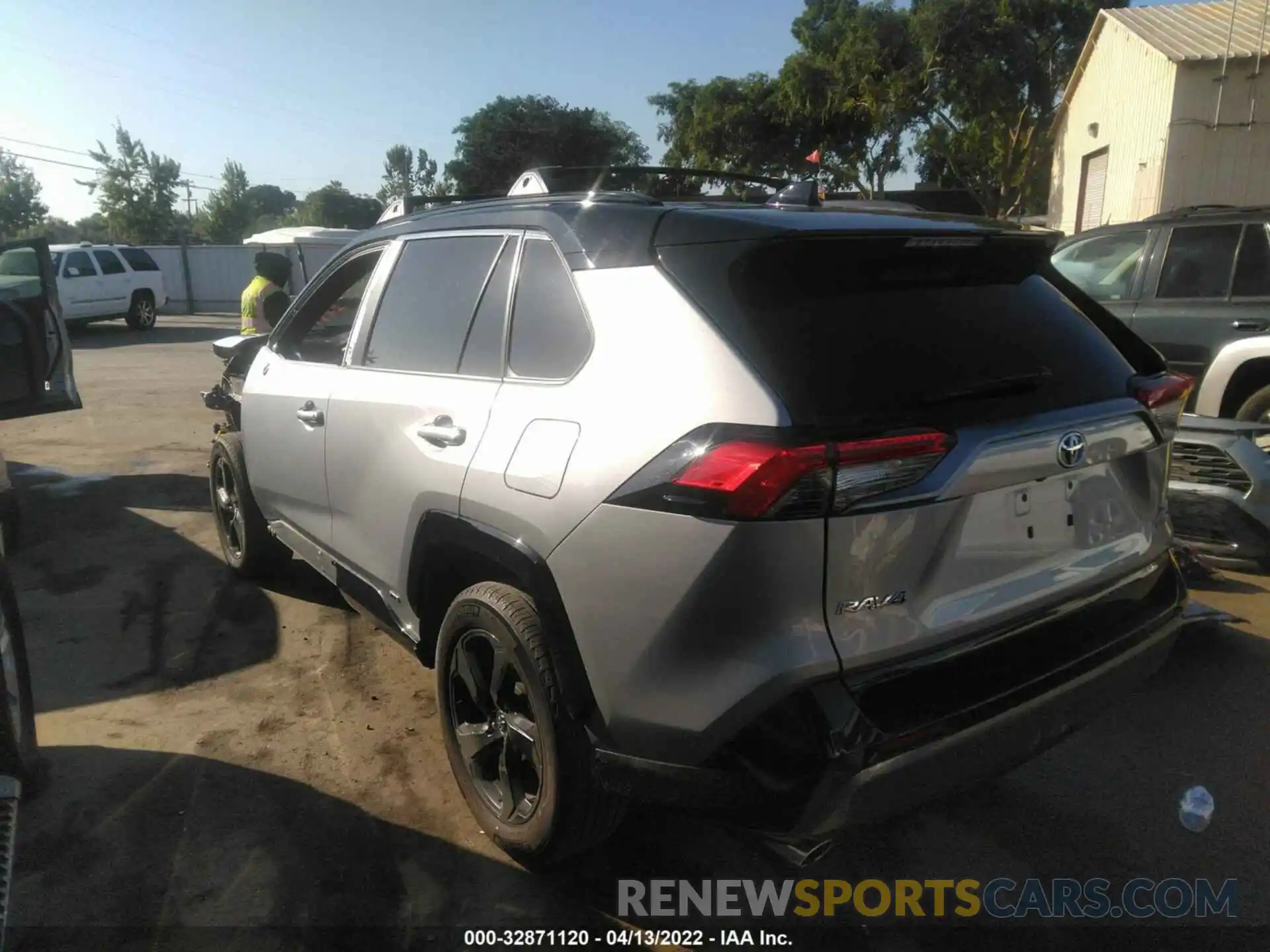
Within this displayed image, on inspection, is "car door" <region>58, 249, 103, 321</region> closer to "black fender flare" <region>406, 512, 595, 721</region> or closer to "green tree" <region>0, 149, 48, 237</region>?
"black fender flare" <region>406, 512, 595, 721</region>

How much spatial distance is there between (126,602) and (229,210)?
3150 inches

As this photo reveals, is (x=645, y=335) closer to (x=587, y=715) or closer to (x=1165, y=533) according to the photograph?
(x=587, y=715)

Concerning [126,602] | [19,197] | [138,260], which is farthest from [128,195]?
[126,602]

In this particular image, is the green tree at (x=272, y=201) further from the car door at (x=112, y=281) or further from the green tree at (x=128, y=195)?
the car door at (x=112, y=281)

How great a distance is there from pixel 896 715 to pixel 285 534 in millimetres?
3150

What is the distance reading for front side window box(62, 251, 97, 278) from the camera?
803 inches

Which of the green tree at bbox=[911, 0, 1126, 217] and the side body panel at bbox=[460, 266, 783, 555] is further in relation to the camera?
the green tree at bbox=[911, 0, 1126, 217]

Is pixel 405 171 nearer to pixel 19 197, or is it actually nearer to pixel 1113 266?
pixel 19 197

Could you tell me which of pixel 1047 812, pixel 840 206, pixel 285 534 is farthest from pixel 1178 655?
pixel 285 534

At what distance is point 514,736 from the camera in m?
2.76

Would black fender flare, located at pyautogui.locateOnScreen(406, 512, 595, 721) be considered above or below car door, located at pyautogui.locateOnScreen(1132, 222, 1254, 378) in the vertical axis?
below

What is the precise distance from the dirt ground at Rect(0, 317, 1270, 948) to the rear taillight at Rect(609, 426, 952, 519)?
1234 mm

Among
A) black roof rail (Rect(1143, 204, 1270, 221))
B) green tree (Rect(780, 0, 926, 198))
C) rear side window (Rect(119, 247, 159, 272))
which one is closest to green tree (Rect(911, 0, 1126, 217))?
green tree (Rect(780, 0, 926, 198))

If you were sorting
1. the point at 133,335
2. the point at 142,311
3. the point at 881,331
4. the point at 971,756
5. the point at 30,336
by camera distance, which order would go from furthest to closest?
the point at 142,311, the point at 133,335, the point at 30,336, the point at 881,331, the point at 971,756
